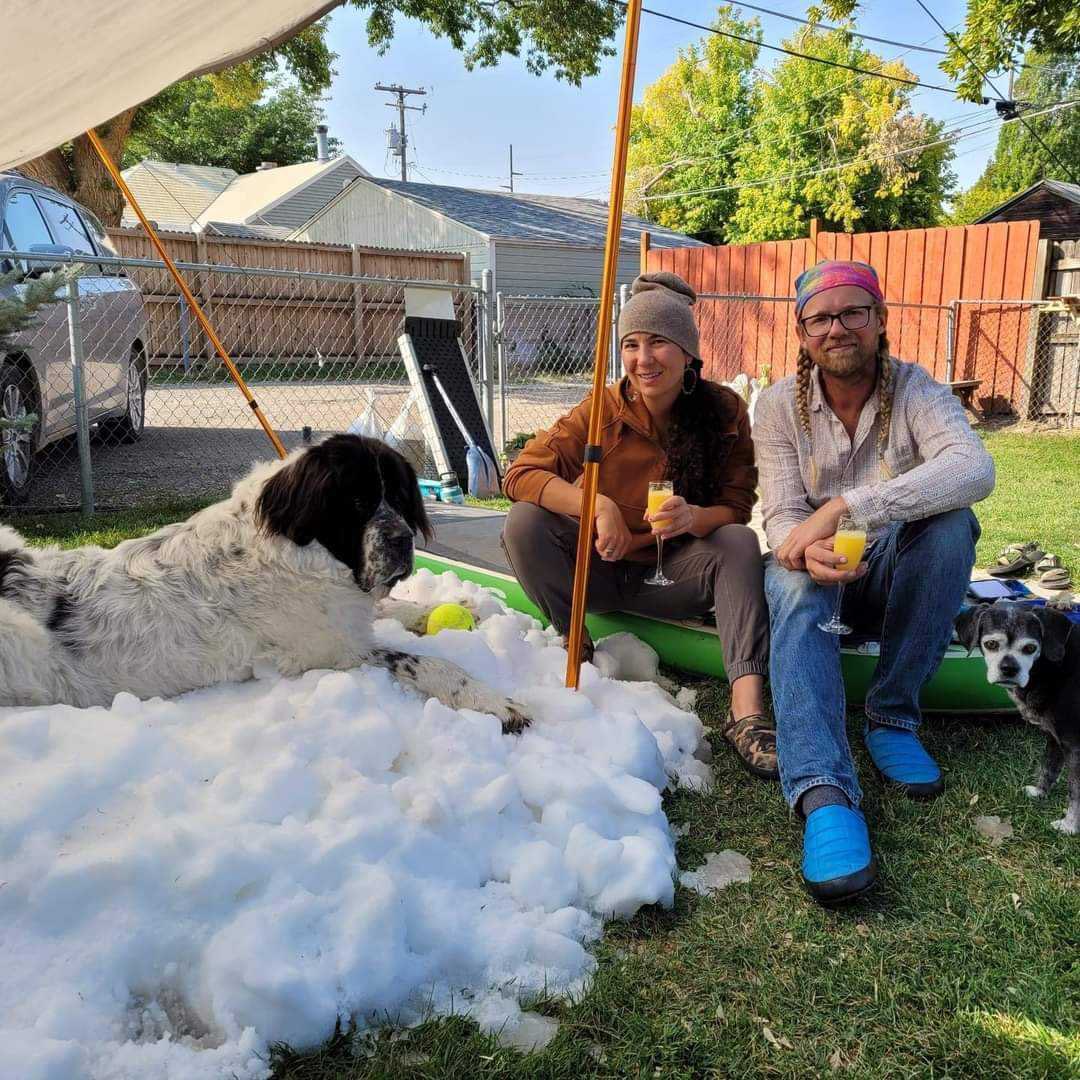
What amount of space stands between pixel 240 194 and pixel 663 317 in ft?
118

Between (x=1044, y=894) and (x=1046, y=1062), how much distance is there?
550mm

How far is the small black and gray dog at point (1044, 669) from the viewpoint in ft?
7.53

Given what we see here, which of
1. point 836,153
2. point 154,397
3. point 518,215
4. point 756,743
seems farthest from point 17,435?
point 836,153

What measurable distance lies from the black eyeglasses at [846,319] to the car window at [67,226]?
5661mm

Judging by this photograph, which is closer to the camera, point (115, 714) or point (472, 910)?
point (472, 910)

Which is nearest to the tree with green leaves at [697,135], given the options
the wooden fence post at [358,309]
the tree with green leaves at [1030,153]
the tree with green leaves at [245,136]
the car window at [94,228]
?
the tree with green leaves at [1030,153]

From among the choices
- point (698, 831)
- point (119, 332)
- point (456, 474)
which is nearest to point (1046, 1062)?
point (698, 831)

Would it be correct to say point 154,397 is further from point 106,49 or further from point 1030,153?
point 1030,153

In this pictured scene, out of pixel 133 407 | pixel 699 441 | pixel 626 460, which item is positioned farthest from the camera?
pixel 133 407

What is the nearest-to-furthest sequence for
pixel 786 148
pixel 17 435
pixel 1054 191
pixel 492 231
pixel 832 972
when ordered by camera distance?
pixel 832 972
pixel 17 435
pixel 1054 191
pixel 492 231
pixel 786 148

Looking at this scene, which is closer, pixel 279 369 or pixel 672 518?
pixel 672 518

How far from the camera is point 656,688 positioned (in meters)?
3.04

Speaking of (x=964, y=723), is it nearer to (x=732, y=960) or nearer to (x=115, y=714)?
(x=732, y=960)

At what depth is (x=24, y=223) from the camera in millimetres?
5977
